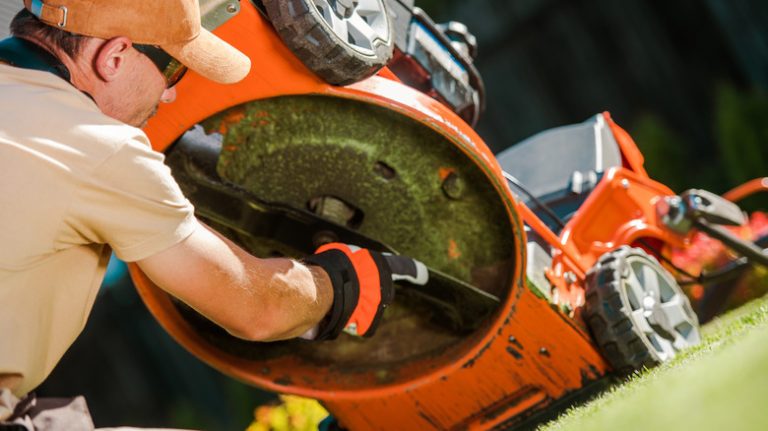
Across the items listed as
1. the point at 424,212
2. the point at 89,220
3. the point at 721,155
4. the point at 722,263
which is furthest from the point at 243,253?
the point at 721,155

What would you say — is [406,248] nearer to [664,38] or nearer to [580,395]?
[580,395]

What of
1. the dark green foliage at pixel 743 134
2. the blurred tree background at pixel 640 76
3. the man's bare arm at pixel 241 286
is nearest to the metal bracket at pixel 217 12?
the man's bare arm at pixel 241 286

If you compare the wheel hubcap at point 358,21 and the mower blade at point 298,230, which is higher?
the wheel hubcap at point 358,21

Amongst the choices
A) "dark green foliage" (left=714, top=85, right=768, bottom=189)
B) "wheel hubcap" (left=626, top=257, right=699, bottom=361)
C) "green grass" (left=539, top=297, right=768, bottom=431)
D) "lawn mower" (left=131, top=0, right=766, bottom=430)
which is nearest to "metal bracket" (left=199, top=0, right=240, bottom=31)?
"lawn mower" (left=131, top=0, right=766, bottom=430)

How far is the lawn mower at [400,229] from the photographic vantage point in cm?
226

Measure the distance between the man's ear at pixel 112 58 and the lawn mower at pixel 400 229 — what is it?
0.23 meters

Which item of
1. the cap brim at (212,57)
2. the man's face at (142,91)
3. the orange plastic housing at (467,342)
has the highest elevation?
the cap brim at (212,57)

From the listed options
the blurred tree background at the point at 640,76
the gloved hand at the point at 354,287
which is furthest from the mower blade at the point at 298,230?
the blurred tree background at the point at 640,76

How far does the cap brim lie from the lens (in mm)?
2027

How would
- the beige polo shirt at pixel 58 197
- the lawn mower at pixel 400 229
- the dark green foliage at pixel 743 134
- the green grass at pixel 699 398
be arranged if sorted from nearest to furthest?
the green grass at pixel 699 398 → the beige polo shirt at pixel 58 197 → the lawn mower at pixel 400 229 → the dark green foliage at pixel 743 134

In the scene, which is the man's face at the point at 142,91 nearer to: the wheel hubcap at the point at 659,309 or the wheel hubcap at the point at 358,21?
the wheel hubcap at the point at 358,21

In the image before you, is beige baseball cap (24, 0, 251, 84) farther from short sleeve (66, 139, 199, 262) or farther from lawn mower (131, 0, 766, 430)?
short sleeve (66, 139, 199, 262)

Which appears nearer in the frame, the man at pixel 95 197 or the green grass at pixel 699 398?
the green grass at pixel 699 398

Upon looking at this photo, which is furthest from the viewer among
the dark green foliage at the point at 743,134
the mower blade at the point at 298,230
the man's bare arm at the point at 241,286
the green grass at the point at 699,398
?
the dark green foliage at the point at 743,134
